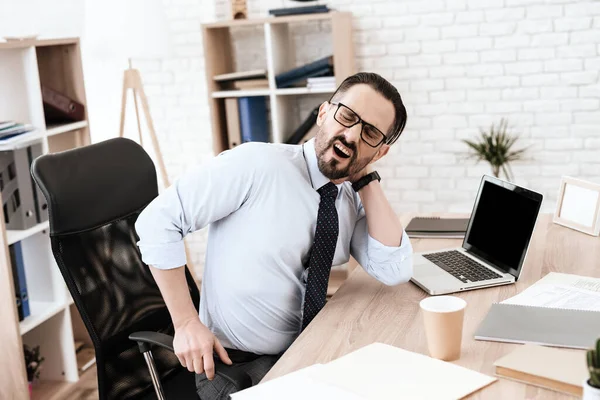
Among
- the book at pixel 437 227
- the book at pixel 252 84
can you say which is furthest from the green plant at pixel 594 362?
the book at pixel 252 84

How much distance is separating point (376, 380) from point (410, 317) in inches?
15.1

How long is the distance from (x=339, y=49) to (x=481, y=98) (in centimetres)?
79

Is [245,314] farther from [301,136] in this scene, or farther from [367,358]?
[301,136]

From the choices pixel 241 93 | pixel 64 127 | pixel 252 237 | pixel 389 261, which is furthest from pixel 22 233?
pixel 389 261

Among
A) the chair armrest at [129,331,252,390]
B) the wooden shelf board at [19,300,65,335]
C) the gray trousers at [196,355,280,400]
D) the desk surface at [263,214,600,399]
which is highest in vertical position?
the desk surface at [263,214,600,399]

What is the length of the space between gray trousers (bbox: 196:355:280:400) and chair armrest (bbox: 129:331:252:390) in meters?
0.08

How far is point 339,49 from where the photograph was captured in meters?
3.82

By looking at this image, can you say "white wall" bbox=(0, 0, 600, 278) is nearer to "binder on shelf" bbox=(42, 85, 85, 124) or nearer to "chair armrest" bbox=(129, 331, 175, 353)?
"binder on shelf" bbox=(42, 85, 85, 124)

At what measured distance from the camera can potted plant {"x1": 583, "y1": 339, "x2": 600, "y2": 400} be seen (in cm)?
110

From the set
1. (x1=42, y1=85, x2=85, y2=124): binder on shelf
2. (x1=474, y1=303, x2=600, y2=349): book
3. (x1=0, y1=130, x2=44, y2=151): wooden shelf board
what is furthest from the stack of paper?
(x1=42, y1=85, x2=85, y2=124): binder on shelf

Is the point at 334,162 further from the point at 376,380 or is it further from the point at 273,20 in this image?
the point at 273,20

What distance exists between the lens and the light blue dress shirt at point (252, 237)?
5.88ft

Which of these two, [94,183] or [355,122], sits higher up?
[355,122]

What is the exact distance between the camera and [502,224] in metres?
2.09
